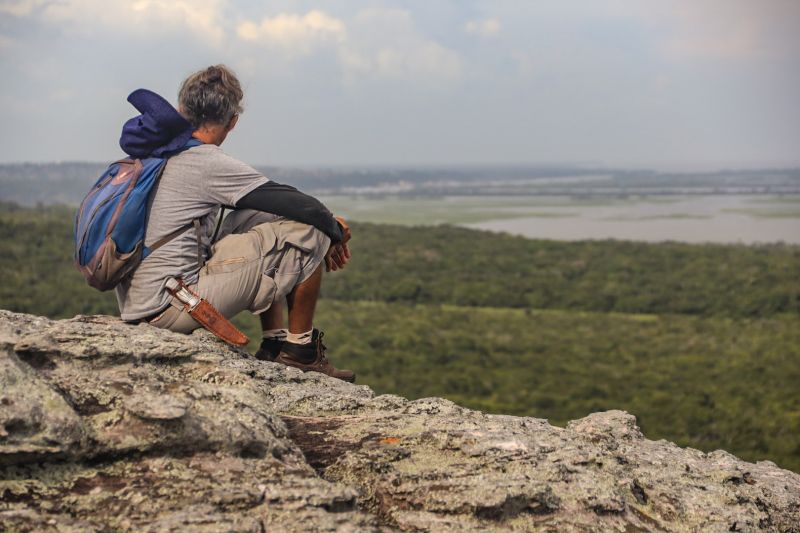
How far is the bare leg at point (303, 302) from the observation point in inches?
224

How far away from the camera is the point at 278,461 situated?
3.79m

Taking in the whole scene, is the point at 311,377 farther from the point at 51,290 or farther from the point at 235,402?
the point at 51,290

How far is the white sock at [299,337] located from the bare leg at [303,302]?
0.07ft

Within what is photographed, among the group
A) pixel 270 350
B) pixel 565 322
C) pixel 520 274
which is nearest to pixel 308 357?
pixel 270 350

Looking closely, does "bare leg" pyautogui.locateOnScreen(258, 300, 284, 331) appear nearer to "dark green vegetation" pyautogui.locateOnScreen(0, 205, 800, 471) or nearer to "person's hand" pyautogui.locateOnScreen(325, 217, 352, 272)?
"person's hand" pyautogui.locateOnScreen(325, 217, 352, 272)

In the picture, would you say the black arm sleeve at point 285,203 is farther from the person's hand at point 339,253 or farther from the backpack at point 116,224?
the backpack at point 116,224

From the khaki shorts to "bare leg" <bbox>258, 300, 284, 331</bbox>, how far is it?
0.17 m

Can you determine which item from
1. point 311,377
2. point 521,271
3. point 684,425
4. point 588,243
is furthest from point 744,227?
point 311,377

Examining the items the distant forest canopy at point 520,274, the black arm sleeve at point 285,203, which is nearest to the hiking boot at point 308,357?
the black arm sleeve at point 285,203

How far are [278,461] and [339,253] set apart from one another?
7.58ft

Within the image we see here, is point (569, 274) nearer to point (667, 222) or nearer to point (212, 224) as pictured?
point (212, 224)

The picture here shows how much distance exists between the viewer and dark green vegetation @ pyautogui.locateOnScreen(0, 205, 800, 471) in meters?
32.3

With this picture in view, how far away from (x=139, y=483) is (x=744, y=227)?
11331cm

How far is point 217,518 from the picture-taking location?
10.7 feet
